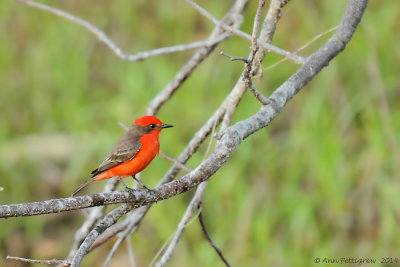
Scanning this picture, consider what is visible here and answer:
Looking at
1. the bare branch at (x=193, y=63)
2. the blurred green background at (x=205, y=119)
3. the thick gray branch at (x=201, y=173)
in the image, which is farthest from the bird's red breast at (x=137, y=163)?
the blurred green background at (x=205, y=119)

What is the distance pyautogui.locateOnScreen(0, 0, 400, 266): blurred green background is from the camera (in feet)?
20.6

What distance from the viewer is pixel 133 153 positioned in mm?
4586

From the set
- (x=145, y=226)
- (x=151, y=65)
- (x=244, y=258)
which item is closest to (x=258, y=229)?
(x=244, y=258)

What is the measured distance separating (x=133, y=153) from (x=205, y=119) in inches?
96.0

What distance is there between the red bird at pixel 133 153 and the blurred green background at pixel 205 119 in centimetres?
173

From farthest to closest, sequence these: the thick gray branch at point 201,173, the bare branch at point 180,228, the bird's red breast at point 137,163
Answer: the bird's red breast at point 137,163, the bare branch at point 180,228, the thick gray branch at point 201,173

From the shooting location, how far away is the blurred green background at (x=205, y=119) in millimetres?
6273

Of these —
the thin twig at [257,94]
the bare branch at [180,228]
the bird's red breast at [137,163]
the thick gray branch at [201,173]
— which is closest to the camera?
the thick gray branch at [201,173]

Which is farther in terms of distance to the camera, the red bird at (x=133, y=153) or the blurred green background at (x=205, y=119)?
the blurred green background at (x=205, y=119)

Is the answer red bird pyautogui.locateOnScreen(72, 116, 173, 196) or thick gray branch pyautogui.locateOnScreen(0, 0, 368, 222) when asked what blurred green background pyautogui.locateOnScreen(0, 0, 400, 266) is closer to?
red bird pyautogui.locateOnScreen(72, 116, 173, 196)

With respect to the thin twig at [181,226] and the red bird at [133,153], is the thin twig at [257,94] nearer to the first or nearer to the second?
the thin twig at [181,226]

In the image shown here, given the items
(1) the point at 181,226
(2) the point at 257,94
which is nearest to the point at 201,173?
(2) the point at 257,94

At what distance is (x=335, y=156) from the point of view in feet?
20.0

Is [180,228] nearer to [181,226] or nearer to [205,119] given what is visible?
[181,226]
